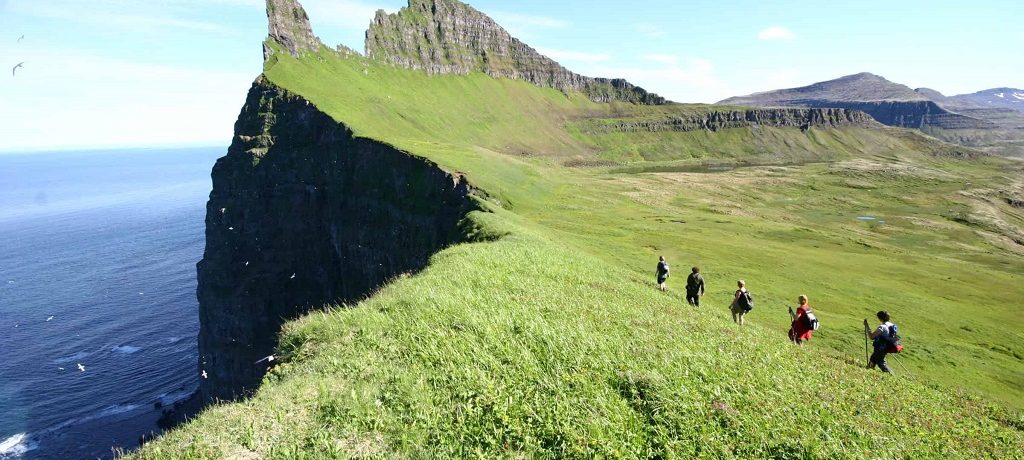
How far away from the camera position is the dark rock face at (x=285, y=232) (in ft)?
256

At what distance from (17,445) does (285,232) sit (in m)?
46.5

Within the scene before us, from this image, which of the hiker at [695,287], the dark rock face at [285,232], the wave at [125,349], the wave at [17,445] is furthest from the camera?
the wave at [125,349]

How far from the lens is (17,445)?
70500 mm

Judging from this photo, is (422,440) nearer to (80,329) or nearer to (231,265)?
(231,265)

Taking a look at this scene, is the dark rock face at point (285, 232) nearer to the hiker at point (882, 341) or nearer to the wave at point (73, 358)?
the wave at point (73, 358)

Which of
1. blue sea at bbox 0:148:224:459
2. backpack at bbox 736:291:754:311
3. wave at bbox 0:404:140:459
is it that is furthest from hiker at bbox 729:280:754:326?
wave at bbox 0:404:140:459

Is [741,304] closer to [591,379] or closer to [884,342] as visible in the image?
[884,342]

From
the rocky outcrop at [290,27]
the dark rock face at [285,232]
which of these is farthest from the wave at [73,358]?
the rocky outcrop at [290,27]

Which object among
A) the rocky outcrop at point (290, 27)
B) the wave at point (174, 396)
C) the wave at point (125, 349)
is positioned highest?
the rocky outcrop at point (290, 27)

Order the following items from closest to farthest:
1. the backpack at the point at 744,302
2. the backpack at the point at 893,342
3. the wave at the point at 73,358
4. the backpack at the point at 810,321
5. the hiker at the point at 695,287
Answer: the backpack at the point at 893,342 < the backpack at the point at 810,321 < the backpack at the point at 744,302 < the hiker at the point at 695,287 < the wave at the point at 73,358

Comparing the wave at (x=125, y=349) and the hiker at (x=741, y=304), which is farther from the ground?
the hiker at (x=741, y=304)

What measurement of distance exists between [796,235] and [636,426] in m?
67.7

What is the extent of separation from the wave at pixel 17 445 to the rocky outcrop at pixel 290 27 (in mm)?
113167

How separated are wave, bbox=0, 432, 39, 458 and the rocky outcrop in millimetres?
113167
